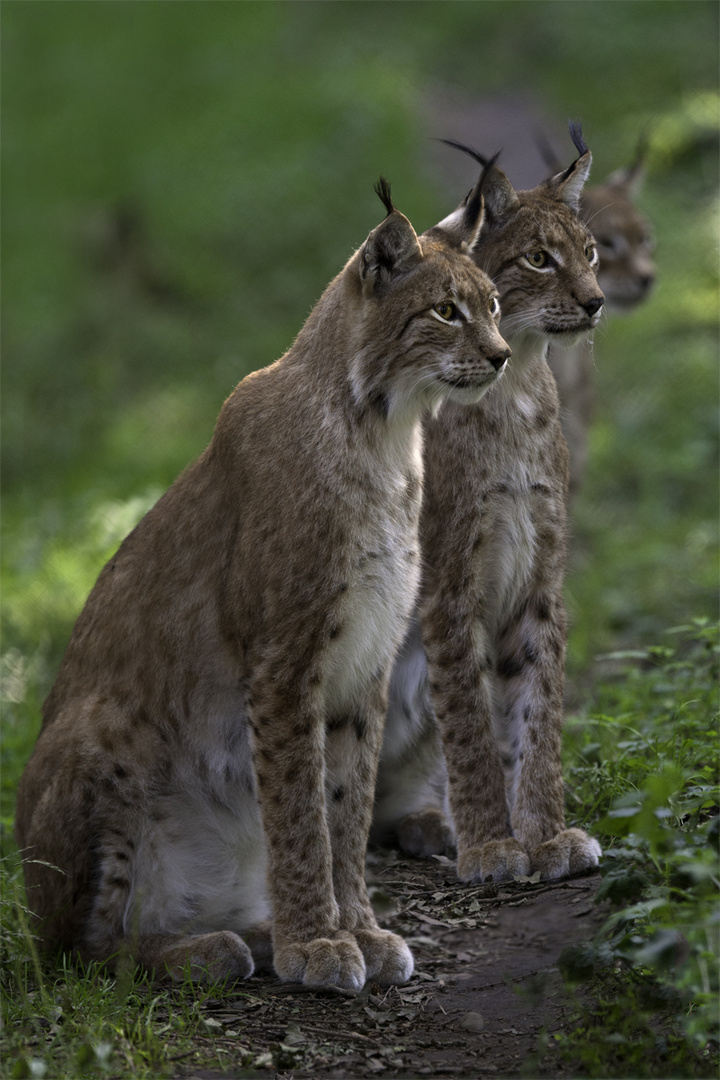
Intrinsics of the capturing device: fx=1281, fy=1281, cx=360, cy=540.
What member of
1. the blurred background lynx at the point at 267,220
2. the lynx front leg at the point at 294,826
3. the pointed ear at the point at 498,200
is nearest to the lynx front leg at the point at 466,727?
the lynx front leg at the point at 294,826

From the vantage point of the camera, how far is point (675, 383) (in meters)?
9.81

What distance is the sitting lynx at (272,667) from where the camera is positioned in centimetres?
346

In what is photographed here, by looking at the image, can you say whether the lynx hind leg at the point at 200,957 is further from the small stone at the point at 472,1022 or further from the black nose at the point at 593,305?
the black nose at the point at 593,305

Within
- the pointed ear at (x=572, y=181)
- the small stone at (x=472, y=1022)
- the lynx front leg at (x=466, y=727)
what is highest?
the pointed ear at (x=572, y=181)

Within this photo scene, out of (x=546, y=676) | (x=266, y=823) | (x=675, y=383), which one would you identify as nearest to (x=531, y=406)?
(x=546, y=676)

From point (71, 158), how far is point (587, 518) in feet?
33.9

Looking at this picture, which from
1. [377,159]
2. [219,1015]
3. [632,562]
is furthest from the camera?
[377,159]

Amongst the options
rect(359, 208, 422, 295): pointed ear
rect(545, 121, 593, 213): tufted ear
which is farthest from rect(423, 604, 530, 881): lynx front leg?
rect(545, 121, 593, 213): tufted ear

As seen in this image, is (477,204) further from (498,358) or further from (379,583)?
(379,583)

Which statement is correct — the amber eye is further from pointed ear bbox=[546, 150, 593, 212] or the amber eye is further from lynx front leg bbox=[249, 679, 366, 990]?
lynx front leg bbox=[249, 679, 366, 990]

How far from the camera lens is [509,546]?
3.93 metres

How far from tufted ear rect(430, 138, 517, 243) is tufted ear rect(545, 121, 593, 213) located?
0.16m

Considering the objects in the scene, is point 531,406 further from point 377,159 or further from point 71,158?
point 71,158

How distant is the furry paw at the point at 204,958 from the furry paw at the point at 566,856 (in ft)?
2.84
